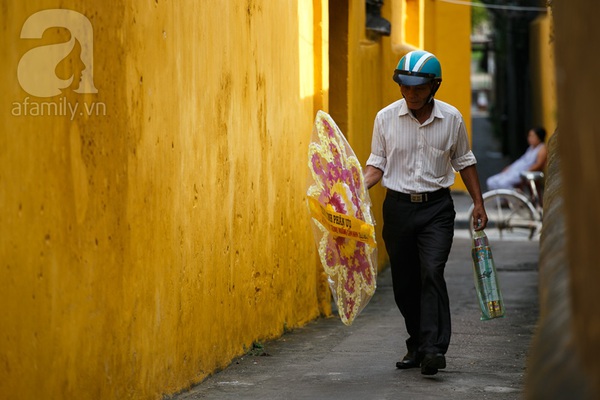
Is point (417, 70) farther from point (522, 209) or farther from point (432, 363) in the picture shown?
point (522, 209)

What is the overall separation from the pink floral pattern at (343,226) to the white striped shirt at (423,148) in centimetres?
26

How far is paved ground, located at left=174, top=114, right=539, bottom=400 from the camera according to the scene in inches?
272

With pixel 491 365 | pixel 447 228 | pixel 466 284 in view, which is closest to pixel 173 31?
pixel 447 228

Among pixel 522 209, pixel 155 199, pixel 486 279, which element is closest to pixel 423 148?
pixel 486 279

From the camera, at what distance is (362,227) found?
24.8 ft

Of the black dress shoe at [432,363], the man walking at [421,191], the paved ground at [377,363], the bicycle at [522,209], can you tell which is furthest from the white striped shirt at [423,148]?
the bicycle at [522,209]

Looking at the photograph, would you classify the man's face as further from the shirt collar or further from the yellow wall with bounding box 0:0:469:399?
the yellow wall with bounding box 0:0:469:399

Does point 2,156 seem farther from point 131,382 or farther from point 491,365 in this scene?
point 491,365
